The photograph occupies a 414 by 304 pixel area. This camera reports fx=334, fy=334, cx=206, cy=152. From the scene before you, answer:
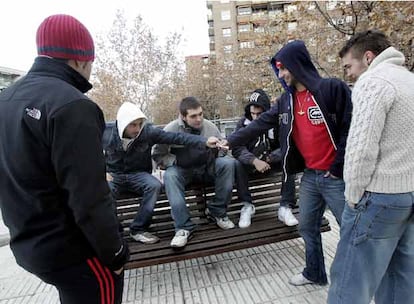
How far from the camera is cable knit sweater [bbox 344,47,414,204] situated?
171cm

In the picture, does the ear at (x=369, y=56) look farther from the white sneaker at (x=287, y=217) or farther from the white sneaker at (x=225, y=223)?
the white sneaker at (x=225, y=223)

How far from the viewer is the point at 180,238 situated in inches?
124

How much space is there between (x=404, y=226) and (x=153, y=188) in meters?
2.24

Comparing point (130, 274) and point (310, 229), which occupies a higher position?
point (310, 229)

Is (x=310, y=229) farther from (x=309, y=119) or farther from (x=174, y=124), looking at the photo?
(x=174, y=124)

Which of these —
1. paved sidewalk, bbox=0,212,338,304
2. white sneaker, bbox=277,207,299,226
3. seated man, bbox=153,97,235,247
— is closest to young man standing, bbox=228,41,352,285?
paved sidewalk, bbox=0,212,338,304

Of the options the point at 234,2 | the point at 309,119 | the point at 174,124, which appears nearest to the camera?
the point at 309,119

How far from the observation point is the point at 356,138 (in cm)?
181

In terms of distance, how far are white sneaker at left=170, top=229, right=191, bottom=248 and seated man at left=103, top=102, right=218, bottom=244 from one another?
245mm

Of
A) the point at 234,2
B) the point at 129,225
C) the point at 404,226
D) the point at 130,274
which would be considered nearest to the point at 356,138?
the point at 404,226

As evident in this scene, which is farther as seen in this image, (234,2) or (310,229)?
(234,2)

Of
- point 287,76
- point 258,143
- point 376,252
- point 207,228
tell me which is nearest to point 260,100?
point 258,143

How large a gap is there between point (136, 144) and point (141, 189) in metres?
0.48

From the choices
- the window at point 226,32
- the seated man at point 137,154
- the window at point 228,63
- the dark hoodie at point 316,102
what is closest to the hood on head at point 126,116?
the seated man at point 137,154
